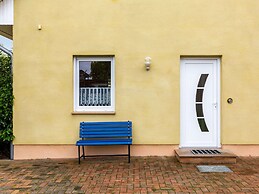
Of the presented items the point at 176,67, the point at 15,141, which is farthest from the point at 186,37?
the point at 15,141

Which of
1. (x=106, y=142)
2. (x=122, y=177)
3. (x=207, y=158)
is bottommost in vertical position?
(x=122, y=177)

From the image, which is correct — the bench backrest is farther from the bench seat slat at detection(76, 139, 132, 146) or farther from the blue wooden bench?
the bench seat slat at detection(76, 139, 132, 146)

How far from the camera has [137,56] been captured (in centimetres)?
695

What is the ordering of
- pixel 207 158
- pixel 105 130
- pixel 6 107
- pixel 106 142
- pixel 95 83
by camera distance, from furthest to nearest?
pixel 95 83
pixel 6 107
pixel 105 130
pixel 106 142
pixel 207 158

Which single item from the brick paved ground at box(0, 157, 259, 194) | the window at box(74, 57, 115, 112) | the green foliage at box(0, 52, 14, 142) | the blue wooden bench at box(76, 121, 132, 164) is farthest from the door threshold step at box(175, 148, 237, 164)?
the green foliage at box(0, 52, 14, 142)

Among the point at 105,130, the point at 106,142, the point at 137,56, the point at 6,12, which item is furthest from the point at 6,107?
the point at 137,56

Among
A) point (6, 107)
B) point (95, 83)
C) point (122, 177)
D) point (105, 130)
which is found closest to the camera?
point (122, 177)

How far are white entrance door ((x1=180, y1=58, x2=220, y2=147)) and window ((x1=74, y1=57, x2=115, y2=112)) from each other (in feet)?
5.94

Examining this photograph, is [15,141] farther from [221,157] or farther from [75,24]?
[221,157]

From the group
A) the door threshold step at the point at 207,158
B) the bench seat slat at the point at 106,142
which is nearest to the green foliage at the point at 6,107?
the bench seat slat at the point at 106,142

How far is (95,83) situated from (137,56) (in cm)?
125

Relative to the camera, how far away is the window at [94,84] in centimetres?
707

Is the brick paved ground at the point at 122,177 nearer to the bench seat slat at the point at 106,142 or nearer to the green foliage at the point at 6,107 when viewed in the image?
the bench seat slat at the point at 106,142

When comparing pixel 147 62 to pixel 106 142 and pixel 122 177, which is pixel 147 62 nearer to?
pixel 106 142
